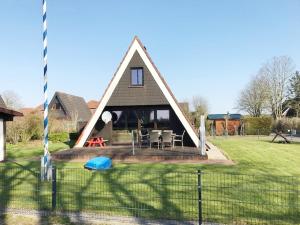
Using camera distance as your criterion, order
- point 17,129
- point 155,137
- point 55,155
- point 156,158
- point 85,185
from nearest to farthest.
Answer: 1. point 85,185
2. point 156,158
3. point 55,155
4. point 155,137
5. point 17,129

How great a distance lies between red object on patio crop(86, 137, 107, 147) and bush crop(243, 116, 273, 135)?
28.5 m

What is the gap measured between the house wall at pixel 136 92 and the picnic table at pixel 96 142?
2349 millimetres

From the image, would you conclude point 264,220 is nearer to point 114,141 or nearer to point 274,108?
point 114,141

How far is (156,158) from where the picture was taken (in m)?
14.3


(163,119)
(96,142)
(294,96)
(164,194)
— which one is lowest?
(164,194)

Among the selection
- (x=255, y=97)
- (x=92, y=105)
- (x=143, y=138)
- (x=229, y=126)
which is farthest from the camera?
(x=92, y=105)

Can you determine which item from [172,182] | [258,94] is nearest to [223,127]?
[258,94]

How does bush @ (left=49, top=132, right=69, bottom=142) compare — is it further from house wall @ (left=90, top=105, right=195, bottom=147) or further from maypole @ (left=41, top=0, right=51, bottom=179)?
maypole @ (left=41, top=0, right=51, bottom=179)

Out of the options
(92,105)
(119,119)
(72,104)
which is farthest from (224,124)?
(92,105)

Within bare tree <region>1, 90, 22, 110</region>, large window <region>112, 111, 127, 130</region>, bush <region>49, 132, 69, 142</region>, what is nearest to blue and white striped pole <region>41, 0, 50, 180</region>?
large window <region>112, 111, 127, 130</region>

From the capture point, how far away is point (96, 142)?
18516 millimetres

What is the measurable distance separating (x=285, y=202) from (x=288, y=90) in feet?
177

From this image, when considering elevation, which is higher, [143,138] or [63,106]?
[63,106]

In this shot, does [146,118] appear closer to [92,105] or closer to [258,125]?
[258,125]
